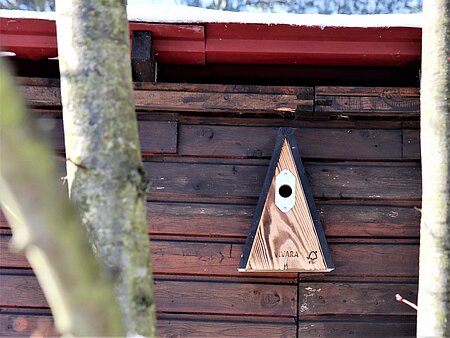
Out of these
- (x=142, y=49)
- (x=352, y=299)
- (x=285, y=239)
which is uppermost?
(x=142, y=49)

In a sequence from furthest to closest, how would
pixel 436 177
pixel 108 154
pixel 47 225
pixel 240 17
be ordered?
pixel 240 17
pixel 436 177
pixel 108 154
pixel 47 225

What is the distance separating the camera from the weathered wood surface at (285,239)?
3598 millimetres

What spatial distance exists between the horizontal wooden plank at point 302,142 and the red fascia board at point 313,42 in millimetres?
417

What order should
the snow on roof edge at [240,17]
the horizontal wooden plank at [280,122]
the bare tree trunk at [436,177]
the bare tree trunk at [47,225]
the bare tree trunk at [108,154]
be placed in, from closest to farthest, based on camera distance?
1. the bare tree trunk at [47,225]
2. the bare tree trunk at [108,154]
3. the bare tree trunk at [436,177]
4. the snow on roof edge at [240,17]
5. the horizontal wooden plank at [280,122]

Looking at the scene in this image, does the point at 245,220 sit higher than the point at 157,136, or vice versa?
the point at 157,136

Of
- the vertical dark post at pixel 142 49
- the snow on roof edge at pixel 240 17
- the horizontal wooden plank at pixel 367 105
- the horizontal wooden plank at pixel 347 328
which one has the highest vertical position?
the snow on roof edge at pixel 240 17

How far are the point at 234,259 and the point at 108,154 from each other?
2162mm

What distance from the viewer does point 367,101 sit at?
12.2ft

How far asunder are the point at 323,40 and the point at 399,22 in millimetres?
384

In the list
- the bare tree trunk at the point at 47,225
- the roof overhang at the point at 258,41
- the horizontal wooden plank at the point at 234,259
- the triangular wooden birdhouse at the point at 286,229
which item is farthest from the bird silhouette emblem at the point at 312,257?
the bare tree trunk at the point at 47,225

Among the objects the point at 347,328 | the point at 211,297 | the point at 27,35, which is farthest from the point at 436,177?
the point at 27,35

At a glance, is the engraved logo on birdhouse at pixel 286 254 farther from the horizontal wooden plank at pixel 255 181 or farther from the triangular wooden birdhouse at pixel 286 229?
the horizontal wooden plank at pixel 255 181

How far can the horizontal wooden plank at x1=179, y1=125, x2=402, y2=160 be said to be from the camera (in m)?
3.78

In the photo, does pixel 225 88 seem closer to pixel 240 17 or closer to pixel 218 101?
pixel 218 101
